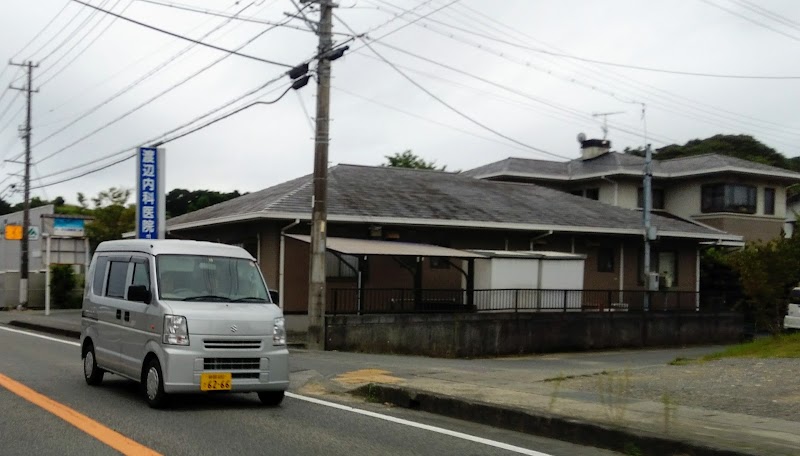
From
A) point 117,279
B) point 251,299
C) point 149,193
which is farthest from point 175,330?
point 149,193

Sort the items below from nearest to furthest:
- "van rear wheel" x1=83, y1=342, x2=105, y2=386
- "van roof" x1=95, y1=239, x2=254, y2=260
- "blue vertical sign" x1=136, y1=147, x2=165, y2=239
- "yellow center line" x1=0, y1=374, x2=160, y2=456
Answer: "yellow center line" x1=0, y1=374, x2=160, y2=456 → "van roof" x1=95, y1=239, x2=254, y2=260 → "van rear wheel" x1=83, y1=342, x2=105, y2=386 → "blue vertical sign" x1=136, y1=147, x2=165, y2=239

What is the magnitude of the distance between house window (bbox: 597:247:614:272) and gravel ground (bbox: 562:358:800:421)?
14.9 m

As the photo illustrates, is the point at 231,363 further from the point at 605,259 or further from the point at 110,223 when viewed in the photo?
the point at 110,223

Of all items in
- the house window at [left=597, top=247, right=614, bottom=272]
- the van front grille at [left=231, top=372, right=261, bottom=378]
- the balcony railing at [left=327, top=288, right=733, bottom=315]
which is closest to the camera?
the van front grille at [left=231, top=372, right=261, bottom=378]

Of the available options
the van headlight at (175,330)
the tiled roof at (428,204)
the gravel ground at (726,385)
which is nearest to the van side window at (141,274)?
the van headlight at (175,330)

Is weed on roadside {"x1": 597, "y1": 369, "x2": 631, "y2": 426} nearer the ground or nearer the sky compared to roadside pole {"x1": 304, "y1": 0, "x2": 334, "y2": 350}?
nearer the ground

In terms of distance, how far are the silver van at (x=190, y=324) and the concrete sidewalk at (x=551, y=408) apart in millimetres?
2098

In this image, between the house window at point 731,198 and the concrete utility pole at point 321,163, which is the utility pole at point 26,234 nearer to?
the concrete utility pole at point 321,163

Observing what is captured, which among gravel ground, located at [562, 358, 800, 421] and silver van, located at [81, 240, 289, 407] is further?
gravel ground, located at [562, 358, 800, 421]

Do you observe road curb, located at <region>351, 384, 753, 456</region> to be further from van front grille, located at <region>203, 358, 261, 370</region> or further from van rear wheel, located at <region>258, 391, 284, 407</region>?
van front grille, located at <region>203, 358, 261, 370</region>

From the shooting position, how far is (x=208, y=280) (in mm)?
10445

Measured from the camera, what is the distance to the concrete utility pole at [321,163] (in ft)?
62.0

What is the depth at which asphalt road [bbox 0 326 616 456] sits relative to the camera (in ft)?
25.2

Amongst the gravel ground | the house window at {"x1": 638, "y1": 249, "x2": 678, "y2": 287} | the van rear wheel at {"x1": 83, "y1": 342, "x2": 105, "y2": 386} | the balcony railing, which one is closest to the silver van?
the van rear wheel at {"x1": 83, "y1": 342, "x2": 105, "y2": 386}
